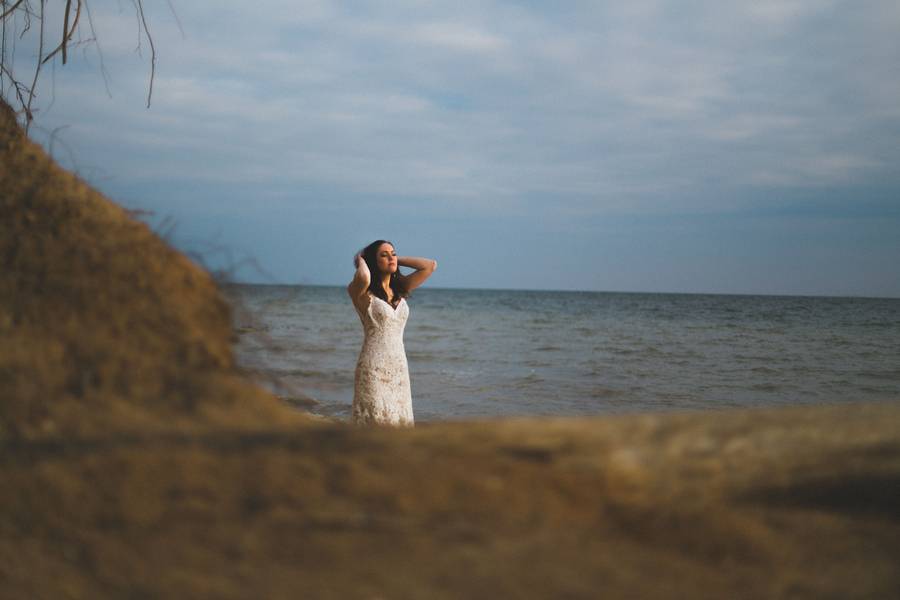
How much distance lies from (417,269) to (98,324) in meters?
4.80

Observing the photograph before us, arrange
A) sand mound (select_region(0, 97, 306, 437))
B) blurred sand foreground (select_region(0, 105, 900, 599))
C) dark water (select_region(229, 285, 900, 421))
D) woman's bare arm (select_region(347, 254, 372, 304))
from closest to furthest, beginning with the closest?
blurred sand foreground (select_region(0, 105, 900, 599)) → sand mound (select_region(0, 97, 306, 437)) → woman's bare arm (select_region(347, 254, 372, 304)) → dark water (select_region(229, 285, 900, 421))

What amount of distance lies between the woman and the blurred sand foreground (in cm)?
399

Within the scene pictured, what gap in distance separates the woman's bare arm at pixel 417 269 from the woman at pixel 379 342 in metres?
0.37

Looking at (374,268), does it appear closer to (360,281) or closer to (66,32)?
(360,281)

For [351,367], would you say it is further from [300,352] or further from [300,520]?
[300,520]

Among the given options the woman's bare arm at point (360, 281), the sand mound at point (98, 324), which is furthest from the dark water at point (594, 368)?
the woman's bare arm at point (360, 281)

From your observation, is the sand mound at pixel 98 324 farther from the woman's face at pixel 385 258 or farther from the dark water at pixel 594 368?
the woman's face at pixel 385 258

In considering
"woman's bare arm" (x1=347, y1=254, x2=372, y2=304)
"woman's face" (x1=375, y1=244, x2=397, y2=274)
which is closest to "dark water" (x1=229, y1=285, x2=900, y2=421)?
"woman's bare arm" (x1=347, y1=254, x2=372, y2=304)

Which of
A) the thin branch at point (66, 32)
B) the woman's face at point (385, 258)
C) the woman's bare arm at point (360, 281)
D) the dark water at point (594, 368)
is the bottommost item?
the dark water at point (594, 368)

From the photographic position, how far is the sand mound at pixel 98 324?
2.29 meters

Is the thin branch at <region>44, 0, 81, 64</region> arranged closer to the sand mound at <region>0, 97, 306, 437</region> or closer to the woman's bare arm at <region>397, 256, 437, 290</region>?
the sand mound at <region>0, 97, 306, 437</region>

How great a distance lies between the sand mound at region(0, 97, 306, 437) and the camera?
2287 mm

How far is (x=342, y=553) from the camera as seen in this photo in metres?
1.86

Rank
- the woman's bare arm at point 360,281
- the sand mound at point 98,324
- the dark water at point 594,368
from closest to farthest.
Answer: the sand mound at point 98,324 → the woman's bare arm at point 360,281 → the dark water at point 594,368
